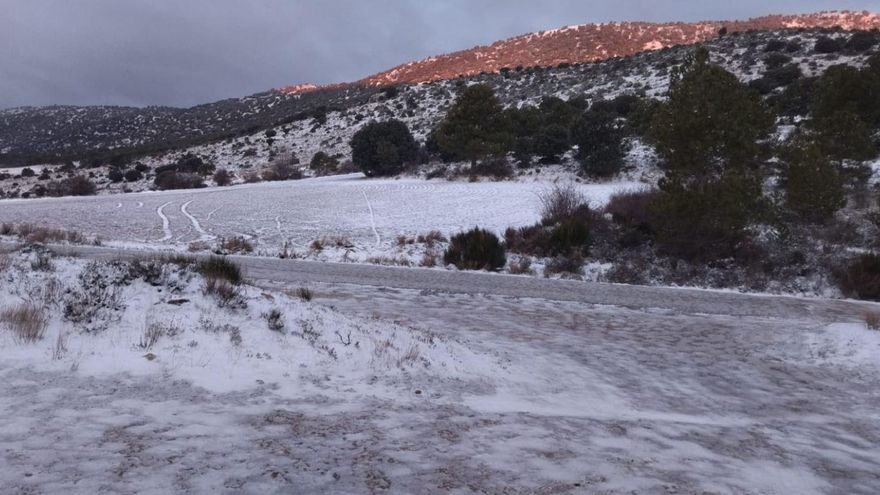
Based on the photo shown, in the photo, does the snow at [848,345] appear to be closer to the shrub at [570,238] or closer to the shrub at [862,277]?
the shrub at [862,277]

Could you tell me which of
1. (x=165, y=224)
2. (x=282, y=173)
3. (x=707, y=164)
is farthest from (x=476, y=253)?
(x=282, y=173)

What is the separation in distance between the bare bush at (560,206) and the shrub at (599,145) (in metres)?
6.72

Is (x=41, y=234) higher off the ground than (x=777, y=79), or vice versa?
(x=777, y=79)

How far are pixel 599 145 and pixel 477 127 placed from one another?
6556 millimetres

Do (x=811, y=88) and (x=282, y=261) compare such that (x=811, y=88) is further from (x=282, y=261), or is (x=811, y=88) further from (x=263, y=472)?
(x=263, y=472)

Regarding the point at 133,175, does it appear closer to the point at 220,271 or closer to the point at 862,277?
the point at 220,271

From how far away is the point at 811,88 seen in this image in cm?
3291

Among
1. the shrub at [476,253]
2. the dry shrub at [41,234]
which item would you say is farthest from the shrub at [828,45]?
the dry shrub at [41,234]

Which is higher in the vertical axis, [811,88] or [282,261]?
[811,88]

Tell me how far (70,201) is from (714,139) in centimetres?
2676

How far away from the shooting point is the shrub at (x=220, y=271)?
26.9 ft

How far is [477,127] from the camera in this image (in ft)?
105

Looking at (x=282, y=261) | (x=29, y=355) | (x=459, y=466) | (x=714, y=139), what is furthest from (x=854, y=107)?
(x=29, y=355)

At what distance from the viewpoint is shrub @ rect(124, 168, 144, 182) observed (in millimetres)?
40619
